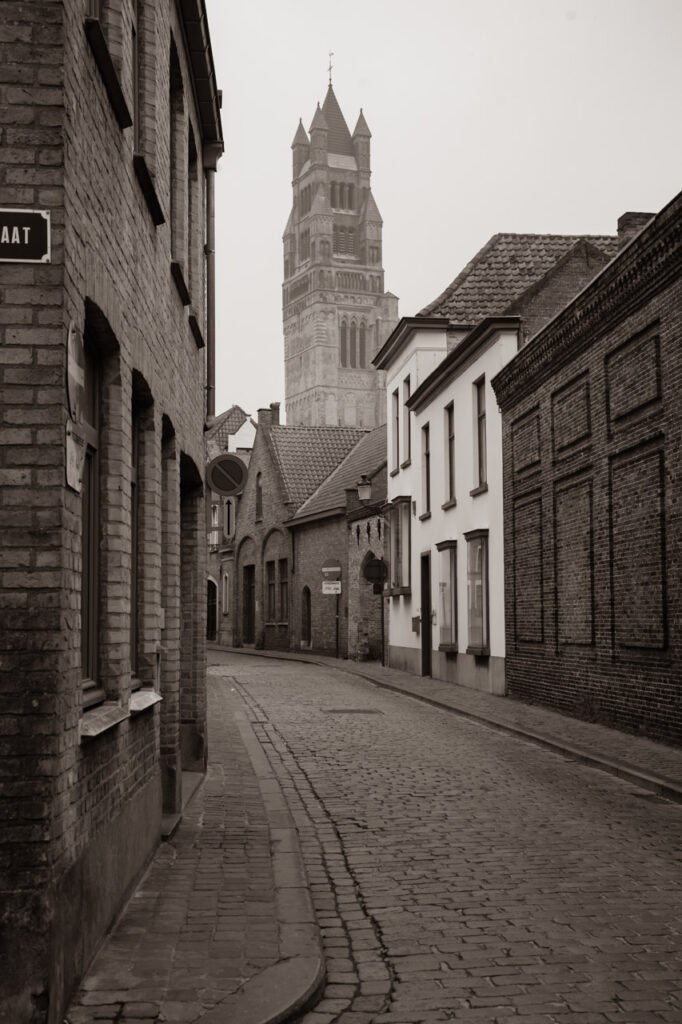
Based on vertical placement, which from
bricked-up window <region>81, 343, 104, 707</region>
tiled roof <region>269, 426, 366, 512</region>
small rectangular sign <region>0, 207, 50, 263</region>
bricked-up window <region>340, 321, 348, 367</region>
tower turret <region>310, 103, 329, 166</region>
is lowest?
bricked-up window <region>81, 343, 104, 707</region>

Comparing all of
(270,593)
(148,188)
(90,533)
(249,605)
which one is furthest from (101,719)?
(249,605)

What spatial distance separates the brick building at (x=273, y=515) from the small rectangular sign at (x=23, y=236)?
36.2 meters

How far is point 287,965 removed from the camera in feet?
16.4

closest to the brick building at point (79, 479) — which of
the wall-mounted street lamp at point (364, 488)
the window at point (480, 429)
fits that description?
the window at point (480, 429)

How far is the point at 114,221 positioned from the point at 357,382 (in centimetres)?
12490

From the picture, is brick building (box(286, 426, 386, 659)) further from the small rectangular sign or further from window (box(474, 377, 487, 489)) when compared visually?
the small rectangular sign

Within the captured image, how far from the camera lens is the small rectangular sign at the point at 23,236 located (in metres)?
4.36

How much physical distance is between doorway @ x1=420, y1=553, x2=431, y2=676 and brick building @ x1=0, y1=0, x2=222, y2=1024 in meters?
17.8

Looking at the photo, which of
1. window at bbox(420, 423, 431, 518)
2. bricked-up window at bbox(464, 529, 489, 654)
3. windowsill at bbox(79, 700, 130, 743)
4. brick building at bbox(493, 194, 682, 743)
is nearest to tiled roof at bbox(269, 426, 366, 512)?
window at bbox(420, 423, 431, 518)

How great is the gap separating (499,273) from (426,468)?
4491 mm

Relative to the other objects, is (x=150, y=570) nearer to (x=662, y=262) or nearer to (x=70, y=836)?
(x=70, y=836)

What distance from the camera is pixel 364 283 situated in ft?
431

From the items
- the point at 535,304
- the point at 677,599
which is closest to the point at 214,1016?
the point at 677,599

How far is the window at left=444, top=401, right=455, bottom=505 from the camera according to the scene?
2375 cm
